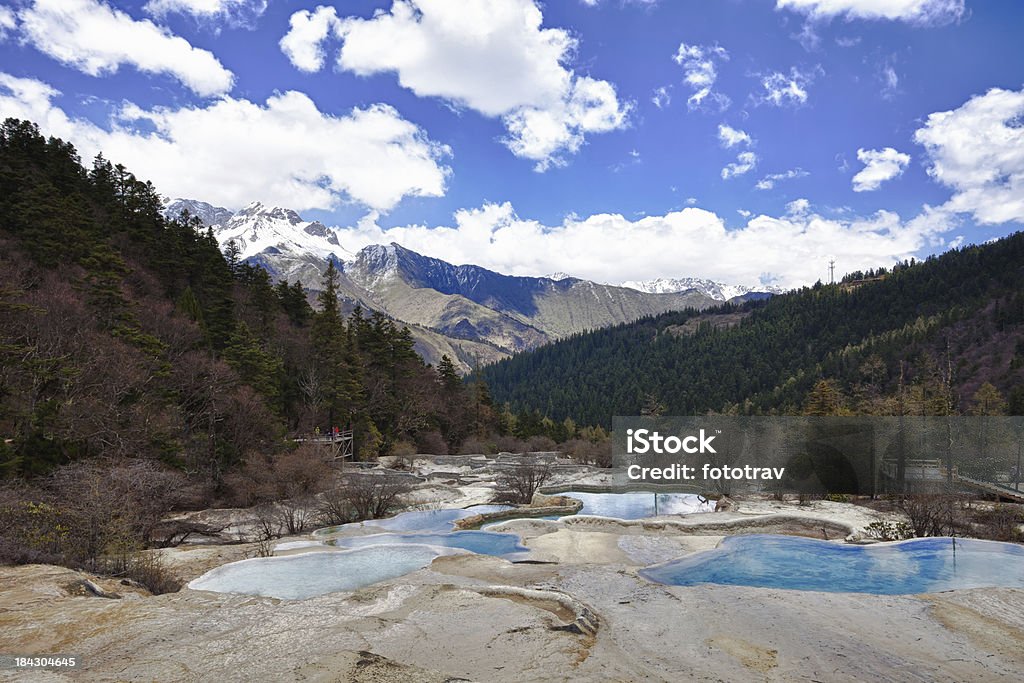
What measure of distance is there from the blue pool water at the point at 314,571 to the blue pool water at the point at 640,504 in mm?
12731

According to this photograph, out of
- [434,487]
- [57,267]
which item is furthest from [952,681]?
[57,267]

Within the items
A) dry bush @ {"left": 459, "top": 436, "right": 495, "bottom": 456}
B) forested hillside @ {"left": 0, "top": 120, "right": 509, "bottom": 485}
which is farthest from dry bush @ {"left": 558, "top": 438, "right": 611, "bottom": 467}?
forested hillside @ {"left": 0, "top": 120, "right": 509, "bottom": 485}

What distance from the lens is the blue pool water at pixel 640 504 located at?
27.9 metres

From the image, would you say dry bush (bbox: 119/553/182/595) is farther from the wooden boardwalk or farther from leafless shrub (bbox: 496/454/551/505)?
the wooden boardwalk

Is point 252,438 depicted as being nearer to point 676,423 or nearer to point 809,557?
point 809,557

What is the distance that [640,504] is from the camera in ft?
100

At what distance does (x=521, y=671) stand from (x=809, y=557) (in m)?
13.9

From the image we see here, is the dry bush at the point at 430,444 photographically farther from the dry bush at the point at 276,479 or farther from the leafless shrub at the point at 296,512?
the leafless shrub at the point at 296,512

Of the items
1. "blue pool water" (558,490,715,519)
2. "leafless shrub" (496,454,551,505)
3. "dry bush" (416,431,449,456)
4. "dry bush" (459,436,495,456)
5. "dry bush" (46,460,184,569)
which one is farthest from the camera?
"dry bush" (459,436,495,456)

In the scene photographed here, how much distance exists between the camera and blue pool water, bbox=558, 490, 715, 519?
27891 millimetres

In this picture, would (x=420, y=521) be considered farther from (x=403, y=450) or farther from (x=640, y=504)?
(x=403, y=450)

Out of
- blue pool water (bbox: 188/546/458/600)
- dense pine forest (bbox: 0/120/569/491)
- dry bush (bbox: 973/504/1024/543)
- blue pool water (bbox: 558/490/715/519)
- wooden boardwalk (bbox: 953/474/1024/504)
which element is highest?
dense pine forest (bbox: 0/120/569/491)

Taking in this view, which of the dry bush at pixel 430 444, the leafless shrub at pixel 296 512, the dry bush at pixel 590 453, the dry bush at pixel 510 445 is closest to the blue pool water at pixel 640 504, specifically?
the leafless shrub at pixel 296 512

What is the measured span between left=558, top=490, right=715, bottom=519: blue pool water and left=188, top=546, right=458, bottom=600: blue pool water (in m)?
12.7
